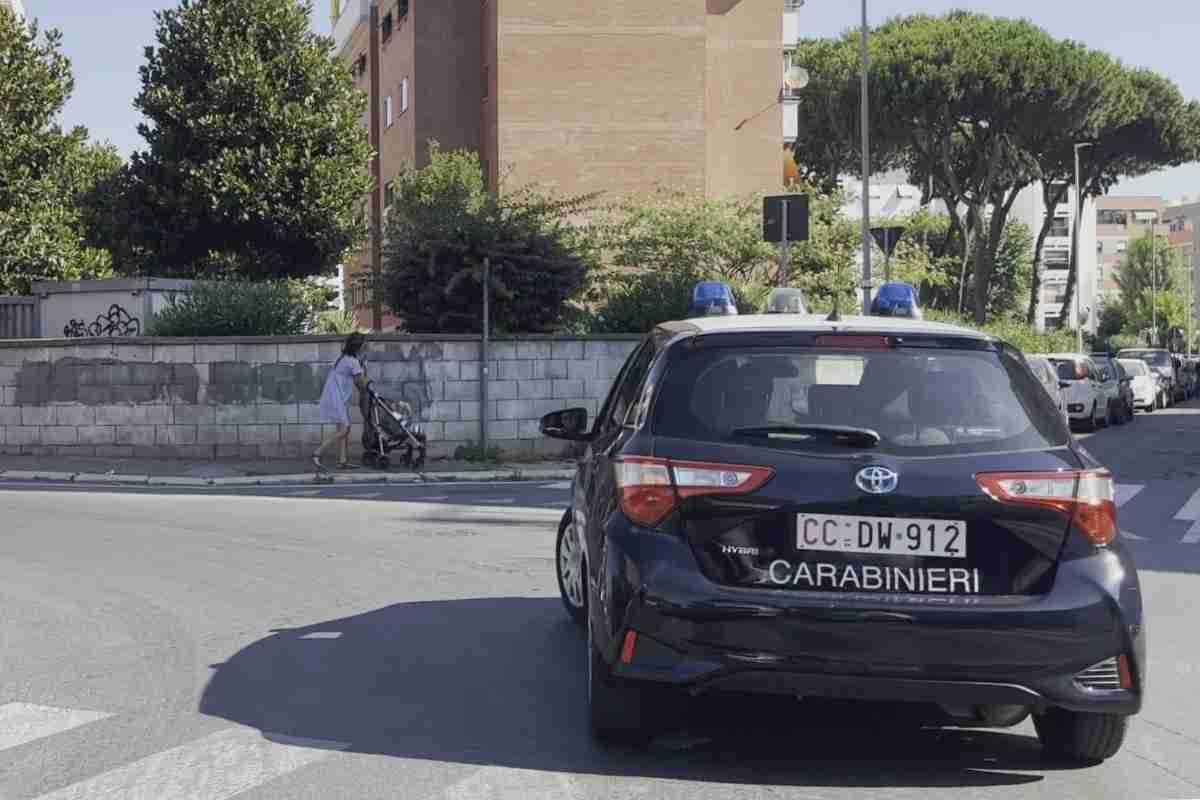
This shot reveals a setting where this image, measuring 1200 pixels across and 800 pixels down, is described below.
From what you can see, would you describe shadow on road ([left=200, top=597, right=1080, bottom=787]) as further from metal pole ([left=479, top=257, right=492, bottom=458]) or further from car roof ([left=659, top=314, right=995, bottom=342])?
metal pole ([left=479, top=257, right=492, bottom=458])

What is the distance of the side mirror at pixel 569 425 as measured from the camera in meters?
7.87

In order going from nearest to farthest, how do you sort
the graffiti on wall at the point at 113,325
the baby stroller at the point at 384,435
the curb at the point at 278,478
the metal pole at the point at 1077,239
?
the curb at the point at 278,478 → the baby stroller at the point at 384,435 → the graffiti on wall at the point at 113,325 → the metal pole at the point at 1077,239

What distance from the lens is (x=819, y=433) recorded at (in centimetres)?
551

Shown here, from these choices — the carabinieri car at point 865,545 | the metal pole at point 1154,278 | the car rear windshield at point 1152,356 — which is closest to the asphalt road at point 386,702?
the carabinieri car at point 865,545

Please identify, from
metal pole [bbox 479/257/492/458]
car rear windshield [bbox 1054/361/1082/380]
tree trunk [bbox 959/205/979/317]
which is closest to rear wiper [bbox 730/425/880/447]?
metal pole [bbox 479/257/492/458]

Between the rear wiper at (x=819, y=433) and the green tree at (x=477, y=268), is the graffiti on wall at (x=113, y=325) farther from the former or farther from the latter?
the rear wiper at (x=819, y=433)

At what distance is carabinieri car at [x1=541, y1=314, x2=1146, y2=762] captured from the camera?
5.28 metres

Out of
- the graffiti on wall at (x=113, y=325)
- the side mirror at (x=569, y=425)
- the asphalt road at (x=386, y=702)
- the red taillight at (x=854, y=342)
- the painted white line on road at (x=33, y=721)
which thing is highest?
the graffiti on wall at (x=113, y=325)

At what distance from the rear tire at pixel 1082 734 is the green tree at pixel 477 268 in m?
17.2

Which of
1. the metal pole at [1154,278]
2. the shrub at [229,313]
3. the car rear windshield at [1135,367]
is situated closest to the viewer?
the shrub at [229,313]

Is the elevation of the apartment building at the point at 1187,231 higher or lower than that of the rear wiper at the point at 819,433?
higher

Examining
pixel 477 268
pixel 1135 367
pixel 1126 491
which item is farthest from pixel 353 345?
pixel 1135 367

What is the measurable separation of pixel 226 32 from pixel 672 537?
83.9ft

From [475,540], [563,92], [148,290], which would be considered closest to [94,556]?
[475,540]
